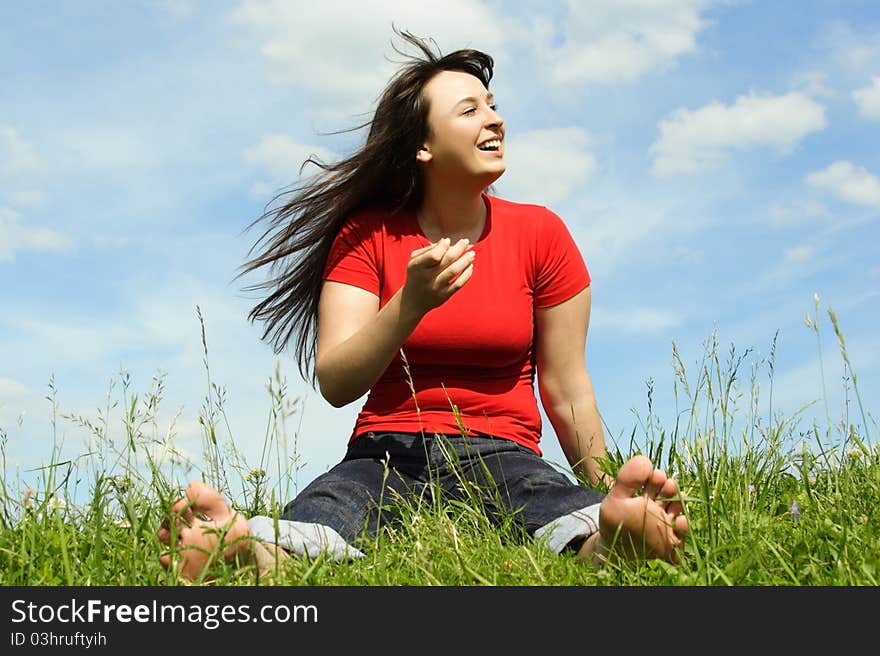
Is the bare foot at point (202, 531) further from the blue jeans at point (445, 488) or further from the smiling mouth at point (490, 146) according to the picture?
the smiling mouth at point (490, 146)

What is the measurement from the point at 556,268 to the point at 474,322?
63 centimetres

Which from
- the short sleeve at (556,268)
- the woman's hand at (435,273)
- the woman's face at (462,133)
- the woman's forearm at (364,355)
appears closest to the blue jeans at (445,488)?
the woman's forearm at (364,355)

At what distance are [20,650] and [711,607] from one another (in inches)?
71.6

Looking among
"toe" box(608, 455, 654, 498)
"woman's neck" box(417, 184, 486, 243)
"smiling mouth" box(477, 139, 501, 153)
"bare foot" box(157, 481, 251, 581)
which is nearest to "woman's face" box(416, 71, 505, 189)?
"smiling mouth" box(477, 139, 501, 153)

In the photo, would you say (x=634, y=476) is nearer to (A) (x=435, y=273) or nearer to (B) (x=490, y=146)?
(A) (x=435, y=273)

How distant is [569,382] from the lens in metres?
4.39

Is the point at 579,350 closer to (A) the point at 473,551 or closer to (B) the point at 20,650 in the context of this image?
(A) the point at 473,551

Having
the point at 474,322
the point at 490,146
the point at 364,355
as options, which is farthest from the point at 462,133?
the point at 364,355

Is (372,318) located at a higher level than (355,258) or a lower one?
lower

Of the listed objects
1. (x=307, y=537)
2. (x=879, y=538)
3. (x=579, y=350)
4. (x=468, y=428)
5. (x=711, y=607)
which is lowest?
(x=711, y=607)

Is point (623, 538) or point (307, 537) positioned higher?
point (307, 537)

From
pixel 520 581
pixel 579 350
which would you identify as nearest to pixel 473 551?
pixel 520 581

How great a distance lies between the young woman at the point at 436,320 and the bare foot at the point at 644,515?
249mm

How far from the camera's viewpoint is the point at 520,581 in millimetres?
2717
